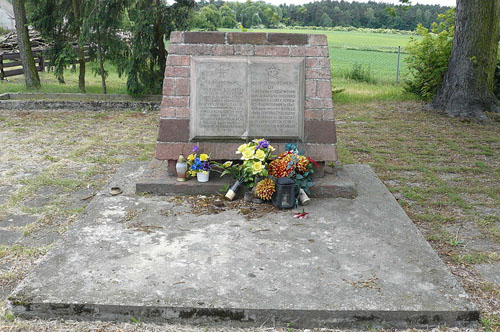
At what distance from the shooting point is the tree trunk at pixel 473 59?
8812 millimetres

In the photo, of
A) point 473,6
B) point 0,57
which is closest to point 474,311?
point 473,6

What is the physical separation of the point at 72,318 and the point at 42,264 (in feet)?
1.86

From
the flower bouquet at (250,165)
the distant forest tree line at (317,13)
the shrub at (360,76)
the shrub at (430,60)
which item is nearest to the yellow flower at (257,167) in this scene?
the flower bouquet at (250,165)

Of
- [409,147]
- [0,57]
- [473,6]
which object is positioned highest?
[473,6]

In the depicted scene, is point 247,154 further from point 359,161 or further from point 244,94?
point 359,161

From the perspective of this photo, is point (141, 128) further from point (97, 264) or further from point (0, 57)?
point (0, 57)

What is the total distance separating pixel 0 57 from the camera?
1407cm

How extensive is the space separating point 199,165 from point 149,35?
615 centimetres

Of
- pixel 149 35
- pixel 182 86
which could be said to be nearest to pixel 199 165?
pixel 182 86

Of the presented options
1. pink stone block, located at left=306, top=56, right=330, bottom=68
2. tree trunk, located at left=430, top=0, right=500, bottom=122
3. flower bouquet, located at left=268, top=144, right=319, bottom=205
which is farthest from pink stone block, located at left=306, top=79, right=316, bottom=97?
tree trunk, located at left=430, top=0, right=500, bottom=122

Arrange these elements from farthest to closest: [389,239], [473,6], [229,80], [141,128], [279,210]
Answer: [473,6] < [141,128] < [229,80] < [279,210] < [389,239]

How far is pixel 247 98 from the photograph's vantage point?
455 cm

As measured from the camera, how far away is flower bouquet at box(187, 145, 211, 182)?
4.40 metres

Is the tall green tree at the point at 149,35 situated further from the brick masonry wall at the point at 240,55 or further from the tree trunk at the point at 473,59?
the brick masonry wall at the point at 240,55
